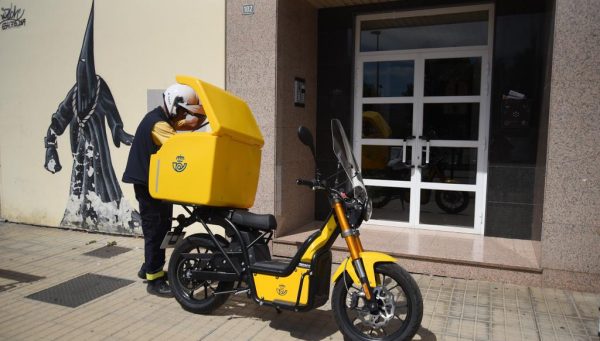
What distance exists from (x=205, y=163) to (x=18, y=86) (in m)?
5.65

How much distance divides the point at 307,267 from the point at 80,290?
8.49 ft

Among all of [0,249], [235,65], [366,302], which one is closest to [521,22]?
[235,65]

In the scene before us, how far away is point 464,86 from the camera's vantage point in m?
6.34

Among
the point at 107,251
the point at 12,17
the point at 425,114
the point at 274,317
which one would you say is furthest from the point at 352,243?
the point at 12,17

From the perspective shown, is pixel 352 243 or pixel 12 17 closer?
pixel 352 243

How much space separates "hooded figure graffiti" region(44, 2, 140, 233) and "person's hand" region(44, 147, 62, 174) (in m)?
0.05

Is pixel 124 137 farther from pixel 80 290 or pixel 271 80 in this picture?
pixel 80 290

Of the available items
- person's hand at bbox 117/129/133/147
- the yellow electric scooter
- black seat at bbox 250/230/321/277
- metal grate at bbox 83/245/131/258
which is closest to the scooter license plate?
the yellow electric scooter

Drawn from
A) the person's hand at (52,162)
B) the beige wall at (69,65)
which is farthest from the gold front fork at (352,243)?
the person's hand at (52,162)

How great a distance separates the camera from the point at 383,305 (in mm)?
3307

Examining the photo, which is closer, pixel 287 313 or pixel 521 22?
pixel 287 313

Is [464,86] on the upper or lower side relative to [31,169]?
upper

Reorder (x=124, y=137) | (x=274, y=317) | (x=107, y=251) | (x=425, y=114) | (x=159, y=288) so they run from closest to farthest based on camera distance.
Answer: (x=274, y=317) → (x=159, y=288) → (x=107, y=251) → (x=425, y=114) → (x=124, y=137)

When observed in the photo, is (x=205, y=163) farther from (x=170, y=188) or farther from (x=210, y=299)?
(x=210, y=299)
